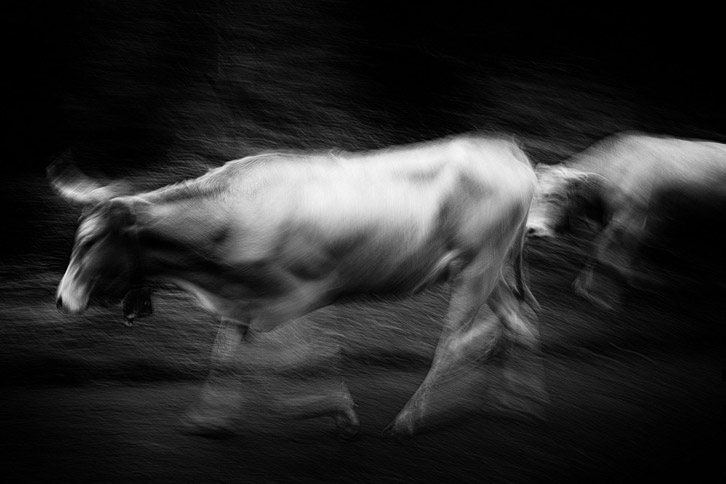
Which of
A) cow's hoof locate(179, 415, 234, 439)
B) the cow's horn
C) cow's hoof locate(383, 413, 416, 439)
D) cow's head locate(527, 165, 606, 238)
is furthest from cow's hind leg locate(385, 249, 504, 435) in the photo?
the cow's horn

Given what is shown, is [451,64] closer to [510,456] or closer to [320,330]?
[320,330]

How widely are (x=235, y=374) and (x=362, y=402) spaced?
404 mm

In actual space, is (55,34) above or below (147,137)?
above

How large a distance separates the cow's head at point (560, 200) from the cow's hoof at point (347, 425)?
79cm

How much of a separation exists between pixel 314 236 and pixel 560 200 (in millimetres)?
878

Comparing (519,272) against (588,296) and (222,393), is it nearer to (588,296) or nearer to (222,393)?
(588,296)

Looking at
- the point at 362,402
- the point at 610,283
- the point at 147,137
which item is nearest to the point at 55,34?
the point at 147,137

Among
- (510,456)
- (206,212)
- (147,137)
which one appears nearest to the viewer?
(206,212)

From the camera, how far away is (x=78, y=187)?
7.30 feet

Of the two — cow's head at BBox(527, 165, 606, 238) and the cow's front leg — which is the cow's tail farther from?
the cow's front leg

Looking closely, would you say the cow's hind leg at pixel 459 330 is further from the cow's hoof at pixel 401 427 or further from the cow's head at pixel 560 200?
the cow's head at pixel 560 200

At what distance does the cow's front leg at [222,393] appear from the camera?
2328mm

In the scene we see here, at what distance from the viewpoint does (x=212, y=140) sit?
2.86m

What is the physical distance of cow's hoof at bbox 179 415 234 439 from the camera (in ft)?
7.60
